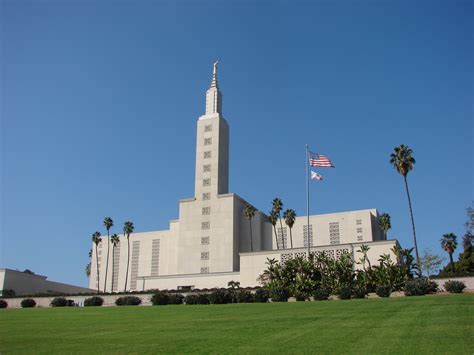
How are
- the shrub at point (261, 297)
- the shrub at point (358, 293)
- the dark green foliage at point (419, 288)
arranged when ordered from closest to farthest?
the shrub at point (358, 293) < the dark green foliage at point (419, 288) < the shrub at point (261, 297)

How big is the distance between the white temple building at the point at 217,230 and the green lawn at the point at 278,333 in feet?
141

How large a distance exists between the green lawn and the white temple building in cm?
4312

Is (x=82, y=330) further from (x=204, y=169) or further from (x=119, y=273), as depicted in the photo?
(x=119, y=273)

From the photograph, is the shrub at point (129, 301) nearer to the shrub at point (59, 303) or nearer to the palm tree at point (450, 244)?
the shrub at point (59, 303)

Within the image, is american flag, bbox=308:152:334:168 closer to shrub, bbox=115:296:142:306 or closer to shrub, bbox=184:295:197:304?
shrub, bbox=184:295:197:304

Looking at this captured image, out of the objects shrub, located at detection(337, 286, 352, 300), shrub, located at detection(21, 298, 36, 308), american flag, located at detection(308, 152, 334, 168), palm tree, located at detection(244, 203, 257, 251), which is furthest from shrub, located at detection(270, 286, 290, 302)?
palm tree, located at detection(244, 203, 257, 251)

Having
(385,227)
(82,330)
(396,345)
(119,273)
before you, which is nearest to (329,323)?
(396,345)

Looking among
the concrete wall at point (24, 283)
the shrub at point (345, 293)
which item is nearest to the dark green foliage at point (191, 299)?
the shrub at point (345, 293)

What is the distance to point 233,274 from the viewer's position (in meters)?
70.3

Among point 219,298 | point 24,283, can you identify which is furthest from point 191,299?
point 24,283

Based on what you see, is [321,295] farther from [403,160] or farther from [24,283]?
[24,283]

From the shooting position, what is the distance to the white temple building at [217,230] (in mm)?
75875

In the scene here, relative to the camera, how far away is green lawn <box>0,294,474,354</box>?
1548 cm

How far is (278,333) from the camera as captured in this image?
1883 cm
